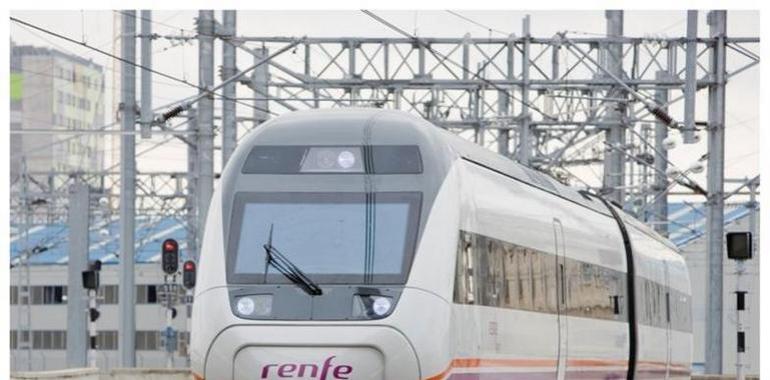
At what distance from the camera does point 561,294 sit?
1977 cm

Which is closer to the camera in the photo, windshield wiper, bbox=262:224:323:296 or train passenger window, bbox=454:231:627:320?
windshield wiper, bbox=262:224:323:296

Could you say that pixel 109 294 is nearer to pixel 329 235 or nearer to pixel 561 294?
pixel 561 294

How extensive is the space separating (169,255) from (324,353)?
21514 mm

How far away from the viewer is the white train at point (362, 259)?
15219 mm

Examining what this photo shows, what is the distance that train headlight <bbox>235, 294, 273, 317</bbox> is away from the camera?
15.4 m

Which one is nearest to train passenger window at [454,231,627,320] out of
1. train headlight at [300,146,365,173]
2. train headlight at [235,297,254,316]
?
train headlight at [300,146,365,173]

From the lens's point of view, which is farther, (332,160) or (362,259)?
(332,160)

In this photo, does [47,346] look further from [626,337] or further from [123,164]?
[626,337]

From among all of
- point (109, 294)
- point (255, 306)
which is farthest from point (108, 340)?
point (255, 306)

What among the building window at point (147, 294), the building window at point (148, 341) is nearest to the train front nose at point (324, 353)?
the building window at point (147, 294)

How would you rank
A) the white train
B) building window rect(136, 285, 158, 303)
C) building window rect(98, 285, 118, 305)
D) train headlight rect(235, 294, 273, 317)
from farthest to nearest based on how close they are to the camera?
building window rect(98, 285, 118, 305) < building window rect(136, 285, 158, 303) < train headlight rect(235, 294, 273, 317) < the white train

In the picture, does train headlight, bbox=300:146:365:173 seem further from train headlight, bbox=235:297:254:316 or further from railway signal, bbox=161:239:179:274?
railway signal, bbox=161:239:179:274

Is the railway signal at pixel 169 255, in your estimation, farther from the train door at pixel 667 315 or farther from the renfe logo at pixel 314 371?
the renfe logo at pixel 314 371

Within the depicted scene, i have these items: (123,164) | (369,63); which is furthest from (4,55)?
(369,63)
